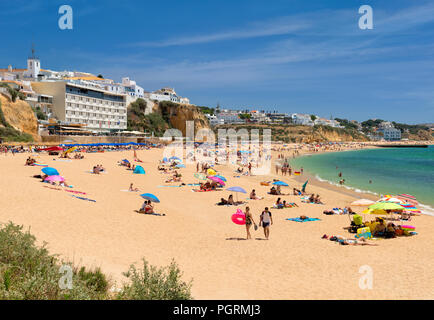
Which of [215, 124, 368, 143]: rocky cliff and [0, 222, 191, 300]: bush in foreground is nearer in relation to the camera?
[0, 222, 191, 300]: bush in foreground

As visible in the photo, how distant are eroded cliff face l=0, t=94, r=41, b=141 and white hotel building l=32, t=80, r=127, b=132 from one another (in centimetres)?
1353

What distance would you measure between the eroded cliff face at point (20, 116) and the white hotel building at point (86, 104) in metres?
13.5

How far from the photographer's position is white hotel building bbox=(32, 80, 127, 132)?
183ft

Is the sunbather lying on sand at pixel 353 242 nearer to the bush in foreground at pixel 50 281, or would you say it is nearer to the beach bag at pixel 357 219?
the beach bag at pixel 357 219

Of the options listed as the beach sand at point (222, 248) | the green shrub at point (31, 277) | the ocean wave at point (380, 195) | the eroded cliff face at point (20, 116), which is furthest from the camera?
the eroded cliff face at point (20, 116)


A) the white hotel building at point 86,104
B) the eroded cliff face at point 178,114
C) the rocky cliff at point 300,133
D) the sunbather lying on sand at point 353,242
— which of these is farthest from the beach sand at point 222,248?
the rocky cliff at point 300,133

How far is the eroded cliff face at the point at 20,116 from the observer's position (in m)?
39.5

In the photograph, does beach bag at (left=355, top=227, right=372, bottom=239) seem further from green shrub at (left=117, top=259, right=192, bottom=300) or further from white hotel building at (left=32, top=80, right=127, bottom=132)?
white hotel building at (left=32, top=80, right=127, bottom=132)

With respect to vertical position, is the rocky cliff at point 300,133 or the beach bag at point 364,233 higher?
the rocky cliff at point 300,133

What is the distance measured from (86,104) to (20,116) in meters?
20.3
